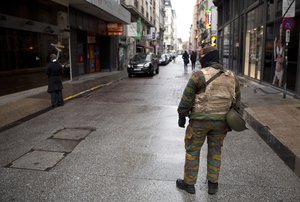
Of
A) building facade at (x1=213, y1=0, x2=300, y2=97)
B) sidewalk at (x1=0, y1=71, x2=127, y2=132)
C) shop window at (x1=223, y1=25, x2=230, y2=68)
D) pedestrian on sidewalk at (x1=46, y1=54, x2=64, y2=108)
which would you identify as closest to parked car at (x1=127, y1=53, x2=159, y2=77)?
building facade at (x1=213, y1=0, x2=300, y2=97)

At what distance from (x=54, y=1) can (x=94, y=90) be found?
5.18 m

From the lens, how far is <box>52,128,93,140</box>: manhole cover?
6.54 metres

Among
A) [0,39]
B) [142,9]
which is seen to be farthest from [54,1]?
[142,9]

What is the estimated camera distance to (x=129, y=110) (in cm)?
956

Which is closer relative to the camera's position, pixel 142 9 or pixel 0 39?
pixel 0 39

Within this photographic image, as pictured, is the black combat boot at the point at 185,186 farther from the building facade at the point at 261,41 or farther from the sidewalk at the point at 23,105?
the building facade at the point at 261,41

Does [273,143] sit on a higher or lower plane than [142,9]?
lower

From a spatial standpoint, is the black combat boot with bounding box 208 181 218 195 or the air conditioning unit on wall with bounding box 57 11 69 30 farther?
the air conditioning unit on wall with bounding box 57 11 69 30

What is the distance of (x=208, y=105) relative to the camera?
11.9ft

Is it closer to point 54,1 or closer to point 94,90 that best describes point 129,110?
point 94,90

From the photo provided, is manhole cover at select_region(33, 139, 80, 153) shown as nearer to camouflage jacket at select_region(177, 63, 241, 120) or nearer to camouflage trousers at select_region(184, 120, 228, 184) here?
camouflage trousers at select_region(184, 120, 228, 184)

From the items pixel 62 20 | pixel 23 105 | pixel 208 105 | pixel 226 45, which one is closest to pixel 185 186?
pixel 208 105

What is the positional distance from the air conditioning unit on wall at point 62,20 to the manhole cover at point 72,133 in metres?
10.6

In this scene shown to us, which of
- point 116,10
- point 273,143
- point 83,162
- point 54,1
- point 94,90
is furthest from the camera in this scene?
point 116,10
